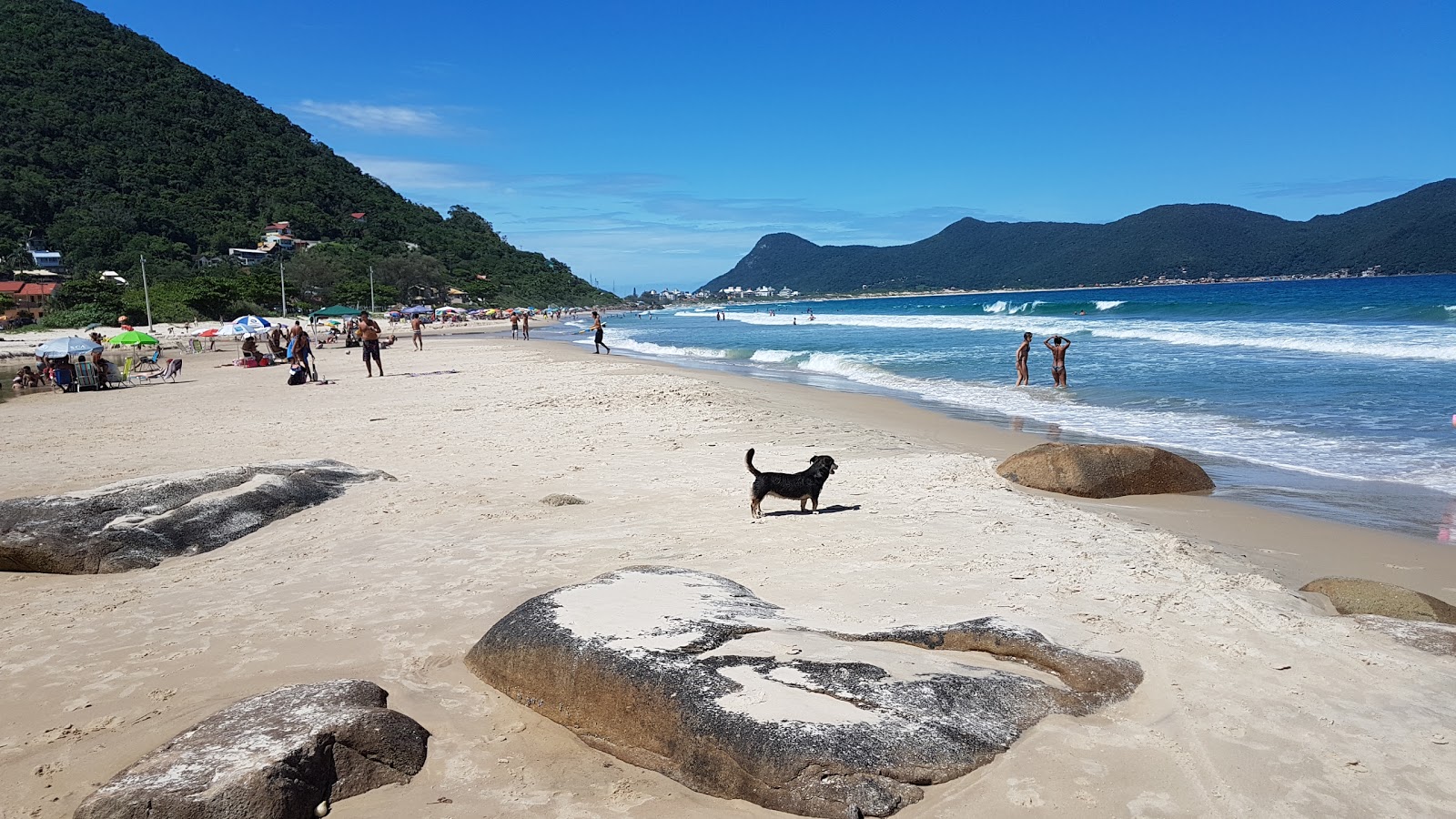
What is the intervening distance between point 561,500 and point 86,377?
1926 cm

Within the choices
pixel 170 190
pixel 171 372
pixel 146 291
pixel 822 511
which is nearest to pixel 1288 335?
pixel 822 511

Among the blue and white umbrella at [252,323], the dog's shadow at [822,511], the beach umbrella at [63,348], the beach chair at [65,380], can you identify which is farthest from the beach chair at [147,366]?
the dog's shadow at [822,511]

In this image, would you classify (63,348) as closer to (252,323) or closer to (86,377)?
(86,377)

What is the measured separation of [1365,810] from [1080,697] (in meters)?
1.01

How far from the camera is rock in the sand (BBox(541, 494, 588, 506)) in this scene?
7.74 metres

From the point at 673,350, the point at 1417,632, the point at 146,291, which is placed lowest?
the point at 673,350

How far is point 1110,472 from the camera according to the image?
831 centimetres

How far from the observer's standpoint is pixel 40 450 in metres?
11.2

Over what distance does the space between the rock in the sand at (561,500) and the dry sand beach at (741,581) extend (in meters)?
0.15

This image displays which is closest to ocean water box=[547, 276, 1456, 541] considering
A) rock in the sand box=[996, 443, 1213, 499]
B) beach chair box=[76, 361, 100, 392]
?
rock in the sand box=[996, 443, 1213, 499]

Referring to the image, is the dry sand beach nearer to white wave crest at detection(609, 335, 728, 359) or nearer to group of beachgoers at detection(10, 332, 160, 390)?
group of beachgoers at detection(10, 332, 160, 390)

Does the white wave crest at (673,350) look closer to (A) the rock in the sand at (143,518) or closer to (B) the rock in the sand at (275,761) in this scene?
(A) the rock in the sand at (143,518)

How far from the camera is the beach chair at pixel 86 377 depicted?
20.3 meters

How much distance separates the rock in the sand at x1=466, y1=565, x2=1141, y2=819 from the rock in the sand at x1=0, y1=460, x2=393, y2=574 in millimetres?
3609
